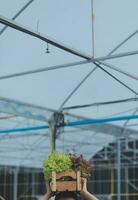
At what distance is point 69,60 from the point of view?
950 centimetres

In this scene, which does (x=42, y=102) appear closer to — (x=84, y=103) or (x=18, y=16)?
(x=84, y=103)

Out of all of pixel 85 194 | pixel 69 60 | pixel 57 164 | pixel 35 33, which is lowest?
pixel 85 194

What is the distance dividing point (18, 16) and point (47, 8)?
55 centimetres

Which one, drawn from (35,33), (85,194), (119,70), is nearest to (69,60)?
(119,70)

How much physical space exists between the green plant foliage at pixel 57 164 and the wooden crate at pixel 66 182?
0.14 ft

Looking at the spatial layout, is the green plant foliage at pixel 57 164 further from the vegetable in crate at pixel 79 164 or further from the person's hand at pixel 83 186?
the person's hand at pixel 83 186

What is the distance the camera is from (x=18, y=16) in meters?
7.81

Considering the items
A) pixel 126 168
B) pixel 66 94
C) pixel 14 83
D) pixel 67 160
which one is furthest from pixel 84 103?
pixel 126 168

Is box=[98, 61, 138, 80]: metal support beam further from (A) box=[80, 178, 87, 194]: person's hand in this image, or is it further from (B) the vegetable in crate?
(A) box=[80, 178, 87, 194]: person's hand

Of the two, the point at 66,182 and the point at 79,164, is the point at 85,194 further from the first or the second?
the point at 79,164

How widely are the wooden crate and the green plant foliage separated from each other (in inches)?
1.7

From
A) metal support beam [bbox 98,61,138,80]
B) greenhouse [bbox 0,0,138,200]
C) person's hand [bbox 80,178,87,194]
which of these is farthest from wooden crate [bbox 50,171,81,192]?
metal support beam [bbox 98,61,138,80]

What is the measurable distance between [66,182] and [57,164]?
0.16 m

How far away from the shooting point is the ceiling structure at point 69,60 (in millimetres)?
8102
